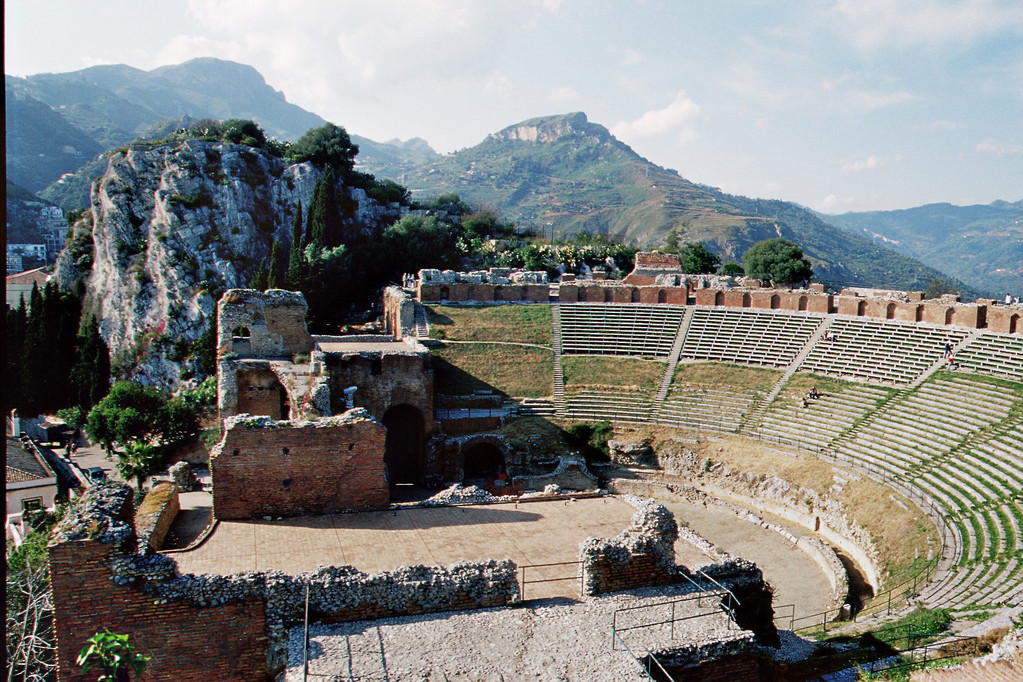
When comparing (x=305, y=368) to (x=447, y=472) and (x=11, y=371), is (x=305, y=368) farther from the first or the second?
(x=11, y=371)

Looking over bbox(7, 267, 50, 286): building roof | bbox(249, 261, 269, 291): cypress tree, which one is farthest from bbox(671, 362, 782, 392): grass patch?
bbox(7, 267, 50, 286): building roof

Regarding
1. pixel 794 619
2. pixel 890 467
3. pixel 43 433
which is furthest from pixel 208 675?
pixel 43 433

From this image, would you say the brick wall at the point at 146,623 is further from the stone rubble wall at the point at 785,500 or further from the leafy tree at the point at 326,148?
the leafy tree at the point at 326,148

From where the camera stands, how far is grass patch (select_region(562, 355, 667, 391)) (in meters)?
29.1

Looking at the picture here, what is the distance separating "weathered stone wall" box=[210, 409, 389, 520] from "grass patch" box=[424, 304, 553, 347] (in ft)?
56.3

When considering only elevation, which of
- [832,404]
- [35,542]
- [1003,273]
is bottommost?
[35,542]

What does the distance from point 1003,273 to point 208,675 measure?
221428 mm

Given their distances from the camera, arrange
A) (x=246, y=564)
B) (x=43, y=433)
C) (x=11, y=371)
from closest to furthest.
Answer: (x=246, y=564) < (x=43, y=433) < (x=11, y=371)

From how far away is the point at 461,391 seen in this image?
93.1 ft

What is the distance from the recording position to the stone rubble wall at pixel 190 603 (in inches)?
369

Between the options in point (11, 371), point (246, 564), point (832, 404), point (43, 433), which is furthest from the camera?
point (11, 371)

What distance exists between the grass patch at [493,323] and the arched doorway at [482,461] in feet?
21.6

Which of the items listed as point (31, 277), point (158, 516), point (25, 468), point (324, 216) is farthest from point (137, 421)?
point (31, 277)

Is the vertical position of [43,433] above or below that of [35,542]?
below
